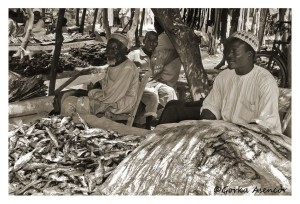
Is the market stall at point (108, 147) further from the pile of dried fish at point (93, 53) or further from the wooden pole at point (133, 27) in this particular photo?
the wooden pole at point (133, 27)

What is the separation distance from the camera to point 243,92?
6.54 metres

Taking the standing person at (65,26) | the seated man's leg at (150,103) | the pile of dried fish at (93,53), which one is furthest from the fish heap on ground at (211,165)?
the standing person at (65,26)

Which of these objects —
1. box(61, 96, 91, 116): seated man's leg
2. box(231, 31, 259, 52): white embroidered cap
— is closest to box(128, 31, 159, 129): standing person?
box(61, 96, 91, 116): seated man's leg

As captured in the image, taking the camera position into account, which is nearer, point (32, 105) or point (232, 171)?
point (232, 171)

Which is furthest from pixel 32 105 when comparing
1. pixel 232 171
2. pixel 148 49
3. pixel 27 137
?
pixel 232 171

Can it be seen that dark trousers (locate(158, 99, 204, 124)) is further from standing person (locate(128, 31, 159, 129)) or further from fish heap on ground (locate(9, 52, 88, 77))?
fish heap on ground (locate(9, 52, 88, 77))

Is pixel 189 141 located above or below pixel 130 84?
below

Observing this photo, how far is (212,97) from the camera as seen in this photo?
666 centimetres

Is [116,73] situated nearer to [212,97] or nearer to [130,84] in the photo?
[130,84]

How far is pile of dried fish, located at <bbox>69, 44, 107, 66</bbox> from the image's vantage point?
22.2 ft

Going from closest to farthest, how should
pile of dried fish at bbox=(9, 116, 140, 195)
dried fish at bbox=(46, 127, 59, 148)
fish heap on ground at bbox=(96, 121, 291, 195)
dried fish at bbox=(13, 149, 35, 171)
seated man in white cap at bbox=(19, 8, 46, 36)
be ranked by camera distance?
fish heap on ground at bbox=(96, 121, 291, 195) → pile of dried fish at bbox=(9, 116, 140, 195) → dried fish at bbox=(13, 149, 35, 171) → dried fish at bbox=(46, 127, 59, 148) → seated man in white cap at bbox=(19, 8, 46, 36)

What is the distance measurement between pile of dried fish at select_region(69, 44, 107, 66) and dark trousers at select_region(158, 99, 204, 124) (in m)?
0.92

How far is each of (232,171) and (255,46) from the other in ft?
4.68

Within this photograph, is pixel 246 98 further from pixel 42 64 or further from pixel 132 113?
pixel 42 64
